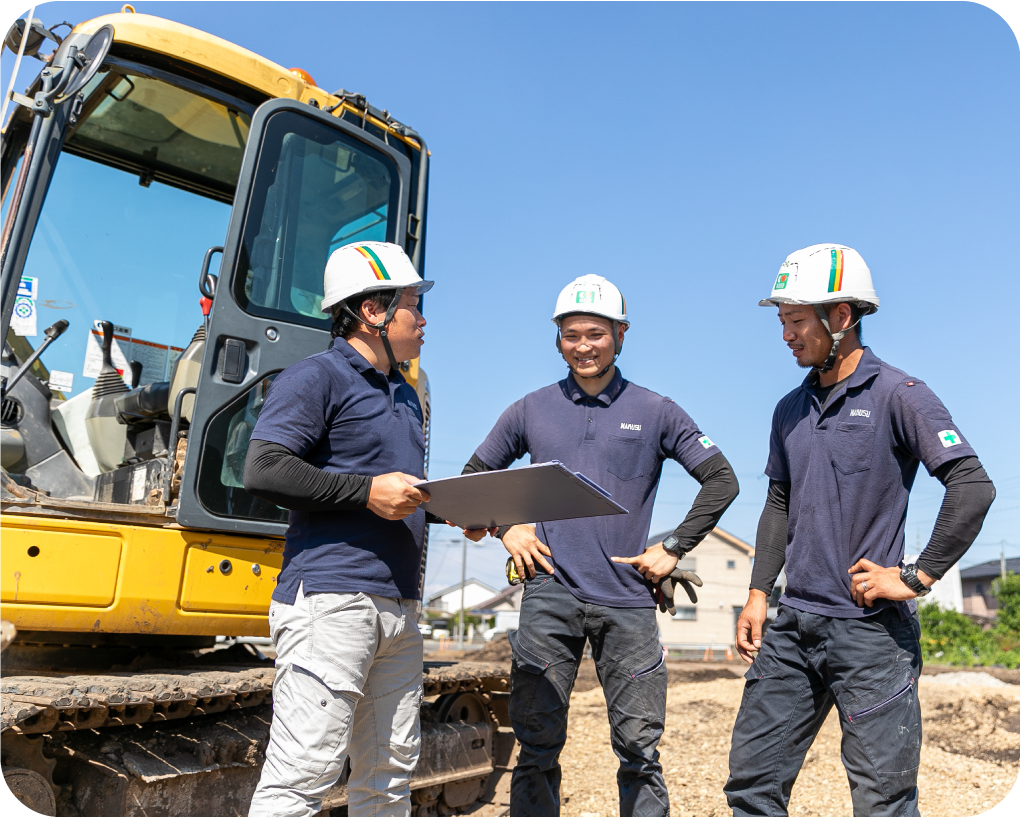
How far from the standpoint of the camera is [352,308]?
10.4ft

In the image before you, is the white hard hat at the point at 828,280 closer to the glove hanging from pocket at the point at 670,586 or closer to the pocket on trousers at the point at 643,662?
the glove hanging from pocket at the point at 670,586

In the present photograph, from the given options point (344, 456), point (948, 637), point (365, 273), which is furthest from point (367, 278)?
point (948, 637)

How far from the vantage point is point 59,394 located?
5277mm

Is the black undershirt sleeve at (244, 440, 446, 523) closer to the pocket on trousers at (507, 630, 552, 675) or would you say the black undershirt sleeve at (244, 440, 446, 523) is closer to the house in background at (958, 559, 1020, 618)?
the pocket on trousers at (507, 630, 552, 675)

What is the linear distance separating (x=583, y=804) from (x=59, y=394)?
389 centimetres

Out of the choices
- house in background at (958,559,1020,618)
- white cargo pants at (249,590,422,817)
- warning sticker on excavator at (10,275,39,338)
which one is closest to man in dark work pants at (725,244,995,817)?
white cargo pants at (249,590,422,817)

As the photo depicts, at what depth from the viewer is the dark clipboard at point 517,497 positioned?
2.71m

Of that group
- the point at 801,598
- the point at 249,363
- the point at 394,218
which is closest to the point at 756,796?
the point at 801,598

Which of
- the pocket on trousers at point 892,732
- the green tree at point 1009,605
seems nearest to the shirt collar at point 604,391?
the pocket on trousers at point 892,732

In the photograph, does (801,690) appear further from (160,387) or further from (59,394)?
(59,394)

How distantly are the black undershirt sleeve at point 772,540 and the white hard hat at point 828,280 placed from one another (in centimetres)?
74

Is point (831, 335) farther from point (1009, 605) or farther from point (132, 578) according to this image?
point (1009, 605)

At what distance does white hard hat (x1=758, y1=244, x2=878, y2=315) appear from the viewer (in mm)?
3215

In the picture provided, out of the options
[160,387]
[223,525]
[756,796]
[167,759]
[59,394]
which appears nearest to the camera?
[756,796]
